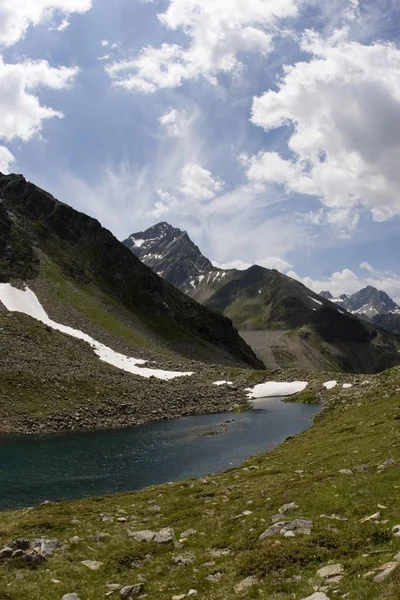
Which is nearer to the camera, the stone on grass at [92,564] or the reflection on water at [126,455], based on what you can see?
the stone on grass at [92,564]

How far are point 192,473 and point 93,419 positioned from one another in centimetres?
2880

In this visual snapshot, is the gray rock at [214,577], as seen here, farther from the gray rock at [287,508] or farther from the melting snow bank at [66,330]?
the melting snow bank at [66,330]

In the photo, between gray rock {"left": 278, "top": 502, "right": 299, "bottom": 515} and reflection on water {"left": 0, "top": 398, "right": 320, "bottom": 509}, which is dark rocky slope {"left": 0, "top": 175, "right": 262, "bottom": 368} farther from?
gray rock {"left": 278, "top": 502, "right": 299, "bottom": 515}

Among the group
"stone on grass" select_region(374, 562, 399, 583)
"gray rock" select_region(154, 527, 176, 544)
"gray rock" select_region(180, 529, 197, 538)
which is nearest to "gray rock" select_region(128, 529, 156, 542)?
"gray rock" select_region(154, 527, 176, 544)

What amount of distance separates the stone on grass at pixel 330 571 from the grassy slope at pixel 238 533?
0.76 ft

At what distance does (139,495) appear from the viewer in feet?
110

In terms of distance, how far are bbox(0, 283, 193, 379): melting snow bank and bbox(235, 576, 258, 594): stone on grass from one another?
87.3 meters

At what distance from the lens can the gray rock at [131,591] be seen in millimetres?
15111

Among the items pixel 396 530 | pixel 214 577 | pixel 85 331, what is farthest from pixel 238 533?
pixel 85 331

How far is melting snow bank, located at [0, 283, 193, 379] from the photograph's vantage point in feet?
342

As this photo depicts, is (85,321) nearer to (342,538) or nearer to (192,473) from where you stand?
(192,473)

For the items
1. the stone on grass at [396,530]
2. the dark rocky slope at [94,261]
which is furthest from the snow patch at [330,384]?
the stone on grass at [396,530]

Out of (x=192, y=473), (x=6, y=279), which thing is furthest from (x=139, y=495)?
(x=6, y=279)

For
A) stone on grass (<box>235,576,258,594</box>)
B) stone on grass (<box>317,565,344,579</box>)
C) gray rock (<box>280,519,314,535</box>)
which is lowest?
stone on grass (<box>235,576,258,594</box>)
